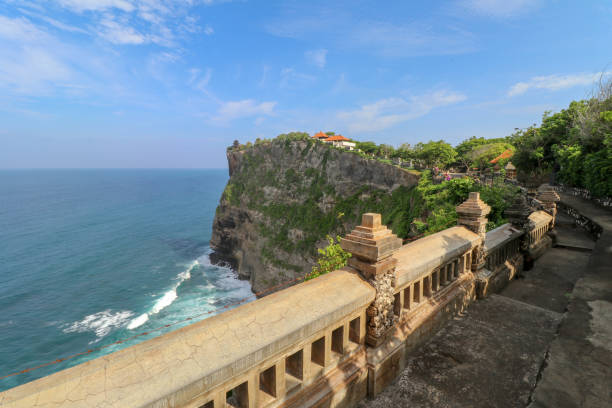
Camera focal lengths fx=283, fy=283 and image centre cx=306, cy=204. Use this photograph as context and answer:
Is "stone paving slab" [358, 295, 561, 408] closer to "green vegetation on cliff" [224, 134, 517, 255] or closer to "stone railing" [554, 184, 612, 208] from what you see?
"green vegetation on cliff" [224, 134, 517, 255]

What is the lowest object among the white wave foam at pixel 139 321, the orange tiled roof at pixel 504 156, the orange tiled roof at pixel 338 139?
the white wave foam at pixel 139 321

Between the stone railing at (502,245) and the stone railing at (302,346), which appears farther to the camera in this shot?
the stone railing at (502,245)

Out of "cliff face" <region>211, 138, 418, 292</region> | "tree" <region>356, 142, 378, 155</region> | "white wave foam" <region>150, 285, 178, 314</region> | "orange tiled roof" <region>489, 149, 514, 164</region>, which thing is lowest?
"white wave foam" <region>150, 285, 178, 314</region>

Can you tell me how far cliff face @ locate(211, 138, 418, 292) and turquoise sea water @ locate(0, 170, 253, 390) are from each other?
6.44 metres

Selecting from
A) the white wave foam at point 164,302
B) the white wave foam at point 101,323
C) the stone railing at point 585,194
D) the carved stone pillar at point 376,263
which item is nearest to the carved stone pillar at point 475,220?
the carved stone pillar at point 376,263

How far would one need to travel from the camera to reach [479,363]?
15.7 feet

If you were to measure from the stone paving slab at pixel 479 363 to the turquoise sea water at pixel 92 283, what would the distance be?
38300 millimetres

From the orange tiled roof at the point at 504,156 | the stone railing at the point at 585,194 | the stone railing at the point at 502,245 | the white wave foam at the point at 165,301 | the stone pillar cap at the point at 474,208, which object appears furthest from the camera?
the orange tiled roof at the point at 504,156

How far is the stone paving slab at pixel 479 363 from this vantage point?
4.09m

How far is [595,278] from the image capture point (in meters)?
5.64

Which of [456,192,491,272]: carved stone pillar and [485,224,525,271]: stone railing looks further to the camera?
[485,224,525,271]: stone railing

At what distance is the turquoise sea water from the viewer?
3272cm

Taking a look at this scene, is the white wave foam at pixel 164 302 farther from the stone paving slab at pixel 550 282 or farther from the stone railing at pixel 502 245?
the stone paving slab at pixel 550 282

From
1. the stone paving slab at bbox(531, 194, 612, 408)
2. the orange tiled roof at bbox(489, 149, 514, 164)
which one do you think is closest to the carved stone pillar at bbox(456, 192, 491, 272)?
the stone paving slab at bbox(531, 194, 612, 408)
